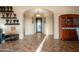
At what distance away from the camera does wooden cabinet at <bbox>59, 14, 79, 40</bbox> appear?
1024cm

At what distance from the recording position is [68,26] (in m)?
10.4

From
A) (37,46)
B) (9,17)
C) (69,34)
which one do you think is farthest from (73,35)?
(9,17)

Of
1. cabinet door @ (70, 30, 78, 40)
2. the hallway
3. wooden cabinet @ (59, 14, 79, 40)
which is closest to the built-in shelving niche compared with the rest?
the hallway

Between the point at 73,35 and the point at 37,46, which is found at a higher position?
the point at 73,35

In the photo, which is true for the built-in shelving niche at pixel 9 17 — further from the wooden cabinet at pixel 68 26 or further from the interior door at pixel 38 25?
the interior door at pixel 38 25

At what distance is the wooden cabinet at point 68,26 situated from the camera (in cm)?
1024

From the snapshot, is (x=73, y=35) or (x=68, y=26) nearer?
(x=73, y=35)

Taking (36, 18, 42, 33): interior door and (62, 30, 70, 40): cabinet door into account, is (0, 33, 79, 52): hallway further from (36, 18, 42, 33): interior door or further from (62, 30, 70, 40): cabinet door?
(36, 18, 42, 33): interior door

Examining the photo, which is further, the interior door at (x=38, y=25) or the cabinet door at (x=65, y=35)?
the interior door at (x=38, y=25)

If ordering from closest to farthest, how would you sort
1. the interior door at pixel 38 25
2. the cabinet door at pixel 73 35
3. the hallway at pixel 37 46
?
the hallway at pixel 37 46
the cabinet door at pixel 73 35
the interior door at pixel 38 25

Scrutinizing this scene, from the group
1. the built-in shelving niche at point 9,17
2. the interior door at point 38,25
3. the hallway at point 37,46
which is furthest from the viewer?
the interior door at point 38,25

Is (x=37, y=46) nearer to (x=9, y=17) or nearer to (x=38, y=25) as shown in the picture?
(x=9, y=17)

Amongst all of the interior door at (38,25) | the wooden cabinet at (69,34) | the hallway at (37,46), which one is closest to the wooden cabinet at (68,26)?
the wooden cabinet at (69,34)
